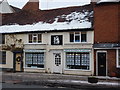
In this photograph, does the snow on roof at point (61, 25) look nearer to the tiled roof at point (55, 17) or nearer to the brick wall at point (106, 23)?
the tiled roof at point (55, 17)

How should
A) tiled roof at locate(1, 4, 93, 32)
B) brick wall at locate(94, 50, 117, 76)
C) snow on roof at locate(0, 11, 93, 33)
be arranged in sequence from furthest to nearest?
tiled roof at locate(1, 4, 93, 32), snow on roof at locate(0, 11, 93, 33), brick wall at locate(94, 50, 117, 76)

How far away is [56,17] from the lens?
104 ft

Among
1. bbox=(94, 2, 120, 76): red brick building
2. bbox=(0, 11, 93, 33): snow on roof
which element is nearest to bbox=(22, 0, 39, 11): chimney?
bbox=(0, 11, 93, 33): snow on roof

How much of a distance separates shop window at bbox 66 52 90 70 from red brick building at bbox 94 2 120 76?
1168 millimetres

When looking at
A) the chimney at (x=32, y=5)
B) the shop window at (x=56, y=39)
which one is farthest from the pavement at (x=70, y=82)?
the chimney at (x=32, y=5)

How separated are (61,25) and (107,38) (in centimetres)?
607

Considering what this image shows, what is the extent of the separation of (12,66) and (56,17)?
8.26m

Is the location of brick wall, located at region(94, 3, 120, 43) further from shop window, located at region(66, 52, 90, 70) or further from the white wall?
shop window, located at region(66, 52, 90, 70)

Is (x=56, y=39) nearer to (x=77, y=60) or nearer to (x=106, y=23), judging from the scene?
(x=77, y=60)

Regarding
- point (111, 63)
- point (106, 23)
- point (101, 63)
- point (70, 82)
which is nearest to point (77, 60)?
point (101, 63)

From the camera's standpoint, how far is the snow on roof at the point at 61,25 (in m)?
27.7

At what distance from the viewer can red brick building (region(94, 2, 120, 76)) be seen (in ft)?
81.0

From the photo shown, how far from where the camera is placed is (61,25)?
29.0 metres

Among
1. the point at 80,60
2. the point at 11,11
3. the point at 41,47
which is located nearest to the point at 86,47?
the point at 80,60
